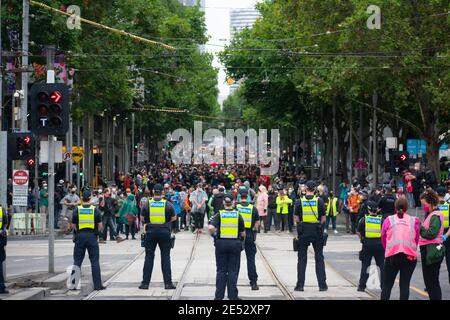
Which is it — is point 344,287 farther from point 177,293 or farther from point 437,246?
point 437,246

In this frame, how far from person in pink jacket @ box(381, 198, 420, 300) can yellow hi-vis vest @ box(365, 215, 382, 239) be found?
3.04 meters

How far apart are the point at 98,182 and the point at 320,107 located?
13900 millimetres

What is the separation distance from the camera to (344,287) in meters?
19.4

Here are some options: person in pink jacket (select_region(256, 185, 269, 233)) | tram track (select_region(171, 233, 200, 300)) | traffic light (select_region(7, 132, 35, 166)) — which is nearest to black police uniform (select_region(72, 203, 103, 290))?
tram track (select_region(171, 233, 200, 300))

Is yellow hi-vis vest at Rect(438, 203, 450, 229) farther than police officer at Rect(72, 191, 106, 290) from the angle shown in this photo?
No

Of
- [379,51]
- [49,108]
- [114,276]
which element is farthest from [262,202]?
[49,108]

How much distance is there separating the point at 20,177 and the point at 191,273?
47.7ft

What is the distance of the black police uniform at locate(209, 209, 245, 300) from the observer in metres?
16.4

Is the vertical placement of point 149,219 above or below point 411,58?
below

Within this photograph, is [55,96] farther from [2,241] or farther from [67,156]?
[67,156]

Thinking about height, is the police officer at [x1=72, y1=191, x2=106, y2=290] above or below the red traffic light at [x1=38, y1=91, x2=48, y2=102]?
below

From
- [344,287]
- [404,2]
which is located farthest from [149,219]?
[404,2]

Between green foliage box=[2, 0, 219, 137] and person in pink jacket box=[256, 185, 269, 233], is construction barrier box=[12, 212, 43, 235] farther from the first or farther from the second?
person in pink jacket box=[256, 185, 269, 233]

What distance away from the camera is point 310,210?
60.2 feet
